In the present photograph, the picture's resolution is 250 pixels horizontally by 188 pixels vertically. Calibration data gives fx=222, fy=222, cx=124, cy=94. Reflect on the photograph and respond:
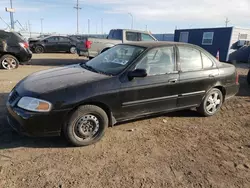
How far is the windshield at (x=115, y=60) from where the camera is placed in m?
3.84

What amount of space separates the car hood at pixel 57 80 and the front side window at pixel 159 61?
78 cm

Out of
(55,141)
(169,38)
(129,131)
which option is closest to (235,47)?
(169,38)

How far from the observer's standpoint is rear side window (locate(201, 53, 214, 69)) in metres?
4.64

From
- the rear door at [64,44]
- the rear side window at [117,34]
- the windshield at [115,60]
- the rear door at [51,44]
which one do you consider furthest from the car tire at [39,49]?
the windshield at [115,60]

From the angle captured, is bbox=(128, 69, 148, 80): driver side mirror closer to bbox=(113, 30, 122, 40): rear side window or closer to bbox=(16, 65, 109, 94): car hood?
bbox=(16, 65, 109, 94): car hood

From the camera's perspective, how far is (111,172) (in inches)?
114

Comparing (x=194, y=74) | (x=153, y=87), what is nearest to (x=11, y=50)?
(x=153, y=87)

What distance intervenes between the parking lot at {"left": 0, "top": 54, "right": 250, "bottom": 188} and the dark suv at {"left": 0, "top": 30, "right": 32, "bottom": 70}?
220 inches

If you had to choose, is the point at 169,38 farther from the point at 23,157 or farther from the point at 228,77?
the point at 23,157

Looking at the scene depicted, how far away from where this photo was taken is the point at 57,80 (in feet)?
11.7

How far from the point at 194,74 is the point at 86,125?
2.36m

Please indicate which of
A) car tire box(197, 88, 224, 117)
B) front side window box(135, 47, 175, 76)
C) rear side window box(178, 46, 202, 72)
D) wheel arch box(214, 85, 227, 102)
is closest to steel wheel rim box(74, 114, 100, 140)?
front side window box(135, 47, 175, 76)

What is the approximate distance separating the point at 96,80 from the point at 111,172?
1.40 m

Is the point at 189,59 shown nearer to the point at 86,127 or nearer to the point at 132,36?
the point at 86,127
